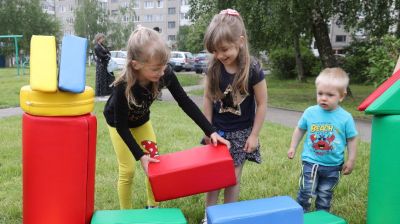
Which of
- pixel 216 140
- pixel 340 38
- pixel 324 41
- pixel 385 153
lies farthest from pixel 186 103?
pixel 340 38

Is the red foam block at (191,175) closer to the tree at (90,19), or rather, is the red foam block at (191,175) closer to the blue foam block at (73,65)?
the blue foam block at (73,65)

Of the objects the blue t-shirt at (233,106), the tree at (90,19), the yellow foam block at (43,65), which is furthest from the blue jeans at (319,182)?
the tree at (90,19)

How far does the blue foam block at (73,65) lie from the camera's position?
2.21 metres

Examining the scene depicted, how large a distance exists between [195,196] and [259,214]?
138 cm

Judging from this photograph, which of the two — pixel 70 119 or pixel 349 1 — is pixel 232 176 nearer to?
pixel 70 119

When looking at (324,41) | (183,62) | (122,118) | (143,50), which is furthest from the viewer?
(183,62)

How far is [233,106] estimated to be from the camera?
2779mm

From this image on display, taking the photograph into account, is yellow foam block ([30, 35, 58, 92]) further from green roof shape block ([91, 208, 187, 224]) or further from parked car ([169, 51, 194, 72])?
parked car ([169, 51, 194, 72])

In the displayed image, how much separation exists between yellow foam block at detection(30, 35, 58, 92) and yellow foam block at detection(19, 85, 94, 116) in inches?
3.0

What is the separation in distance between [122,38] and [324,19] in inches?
1282

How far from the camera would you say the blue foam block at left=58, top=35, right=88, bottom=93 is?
221 centimetres

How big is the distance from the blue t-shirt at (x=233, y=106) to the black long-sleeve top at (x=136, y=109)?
219 millimetres

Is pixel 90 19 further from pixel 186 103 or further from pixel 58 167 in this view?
pixel 58 167

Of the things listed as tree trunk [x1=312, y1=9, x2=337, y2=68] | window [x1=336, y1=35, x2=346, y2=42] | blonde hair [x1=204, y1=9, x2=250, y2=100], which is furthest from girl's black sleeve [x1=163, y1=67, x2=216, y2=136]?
window [x1=336, y1=35, x2=346, y2=42]
